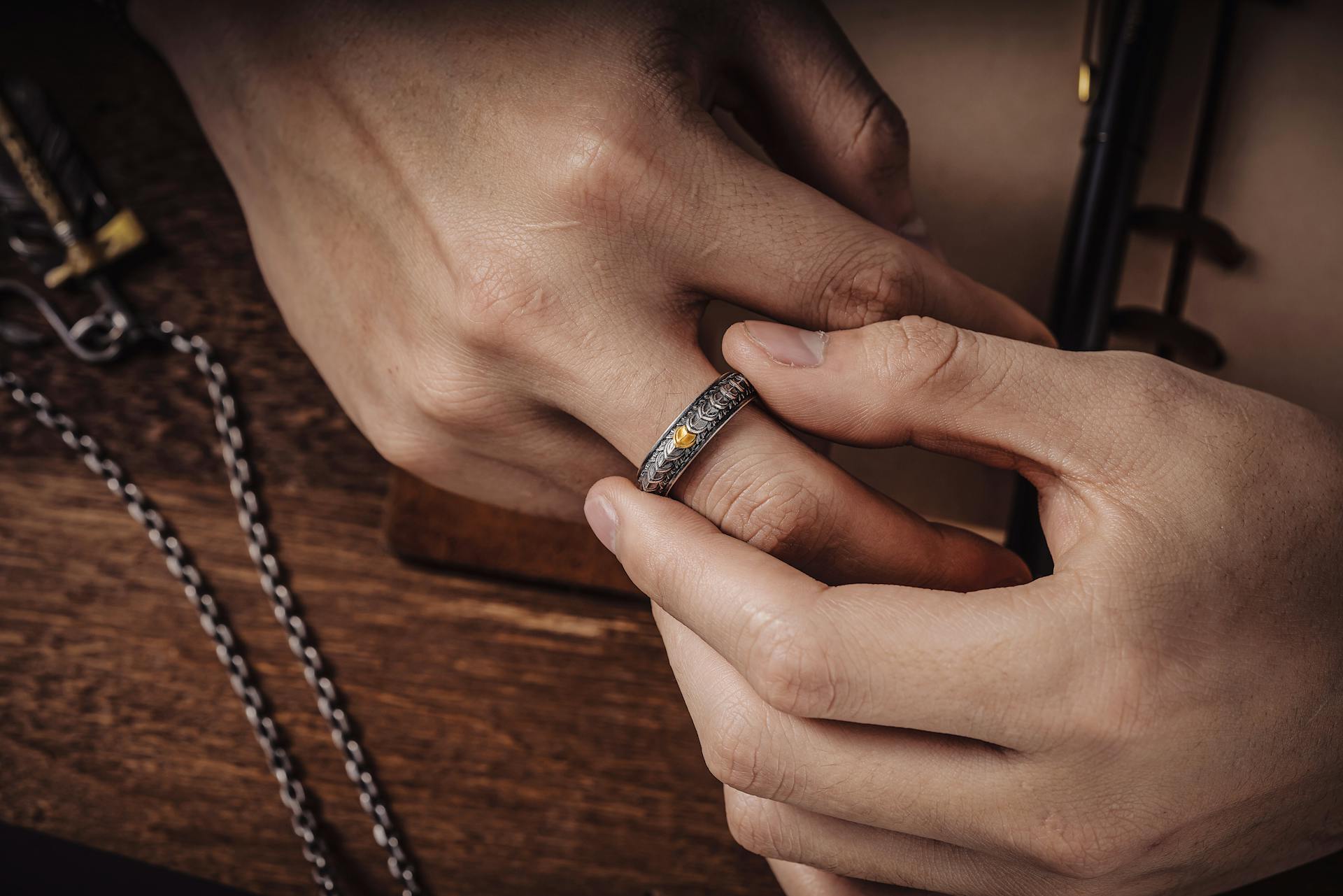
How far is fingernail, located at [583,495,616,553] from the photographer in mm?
562

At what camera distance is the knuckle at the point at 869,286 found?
0.57m

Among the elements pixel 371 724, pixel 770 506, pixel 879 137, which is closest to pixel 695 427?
pixel 770 506

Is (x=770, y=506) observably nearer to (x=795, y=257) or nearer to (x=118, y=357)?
(x=795, y=257)

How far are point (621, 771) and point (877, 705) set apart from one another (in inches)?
14.9

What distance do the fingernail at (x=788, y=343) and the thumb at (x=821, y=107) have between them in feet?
0.57

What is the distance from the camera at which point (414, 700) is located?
0.82 metres

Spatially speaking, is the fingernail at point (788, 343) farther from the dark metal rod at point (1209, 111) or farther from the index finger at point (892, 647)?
the dark metal rod at point (1209, 111)

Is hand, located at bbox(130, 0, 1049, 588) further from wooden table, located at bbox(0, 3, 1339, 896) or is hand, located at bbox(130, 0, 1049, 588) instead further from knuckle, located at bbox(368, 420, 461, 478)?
wooden table, located at bbox(0, 3, 1339, 896)

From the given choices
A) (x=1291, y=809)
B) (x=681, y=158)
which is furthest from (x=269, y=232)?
(x=1291, y=809)

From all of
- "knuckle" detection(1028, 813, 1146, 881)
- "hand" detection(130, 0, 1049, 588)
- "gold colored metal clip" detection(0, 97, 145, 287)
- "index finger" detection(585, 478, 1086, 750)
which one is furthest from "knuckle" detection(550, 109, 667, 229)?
"gold colored metal clip" detection(0, 97, 145, 287)

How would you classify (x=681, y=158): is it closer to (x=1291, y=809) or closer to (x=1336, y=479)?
(x=1336, y=479)

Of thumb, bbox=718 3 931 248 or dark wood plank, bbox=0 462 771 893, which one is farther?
dark wood plank, bbox=0 462 771 893

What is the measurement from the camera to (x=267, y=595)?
845mm

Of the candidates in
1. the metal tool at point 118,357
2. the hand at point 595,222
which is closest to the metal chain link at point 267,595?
the metal tool at point 118,357
